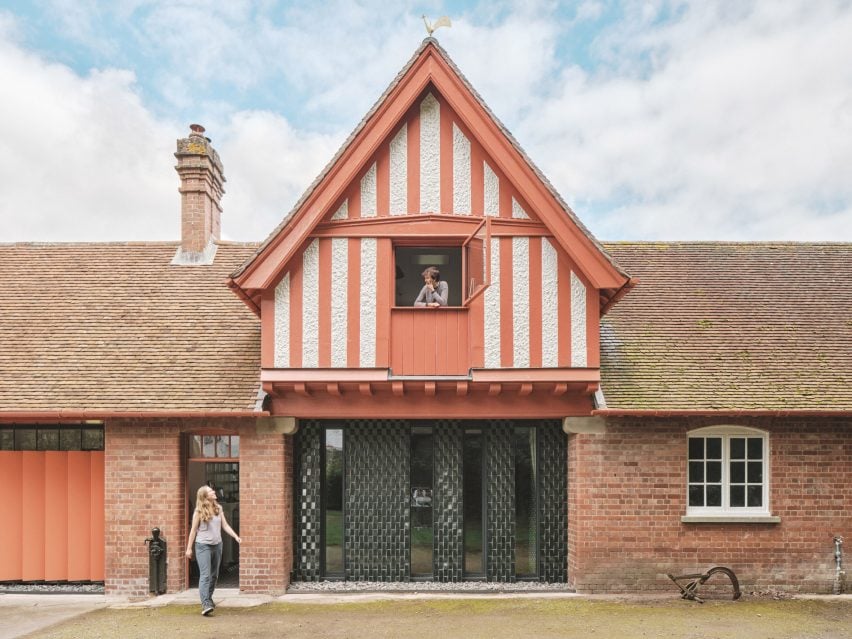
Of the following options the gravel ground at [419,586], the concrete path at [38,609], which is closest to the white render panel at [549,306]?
the gravel ground at [419,586]

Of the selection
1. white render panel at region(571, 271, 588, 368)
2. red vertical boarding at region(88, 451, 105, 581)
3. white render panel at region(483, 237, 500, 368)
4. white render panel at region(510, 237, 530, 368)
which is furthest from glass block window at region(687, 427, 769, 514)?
red vertical boarding at region(88, 451, 105, 581)

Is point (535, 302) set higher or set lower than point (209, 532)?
higher

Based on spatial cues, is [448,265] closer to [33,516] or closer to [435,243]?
[435,243]

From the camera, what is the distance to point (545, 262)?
898 cm

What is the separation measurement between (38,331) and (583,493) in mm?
8910

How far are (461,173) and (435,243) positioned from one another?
Answer: 1053 mm

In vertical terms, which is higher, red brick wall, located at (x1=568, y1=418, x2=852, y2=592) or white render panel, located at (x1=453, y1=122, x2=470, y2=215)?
white render panel, located at (x1=453, y1=122, x2=470, y2=215)

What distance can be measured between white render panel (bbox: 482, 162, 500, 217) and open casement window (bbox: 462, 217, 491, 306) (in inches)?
12.0

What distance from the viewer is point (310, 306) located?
29.5ft

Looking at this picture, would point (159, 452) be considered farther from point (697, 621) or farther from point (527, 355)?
point (697, 621)

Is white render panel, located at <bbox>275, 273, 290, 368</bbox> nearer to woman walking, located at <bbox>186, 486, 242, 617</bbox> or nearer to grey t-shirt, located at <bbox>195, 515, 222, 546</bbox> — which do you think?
woman walking, located at <bbox>186, 486, 242, 617</bbox>

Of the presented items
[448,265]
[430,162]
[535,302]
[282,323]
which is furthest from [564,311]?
[282,323]

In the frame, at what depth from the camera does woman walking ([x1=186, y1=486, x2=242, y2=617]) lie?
824cm

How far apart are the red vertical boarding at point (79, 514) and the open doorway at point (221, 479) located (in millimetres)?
1480
